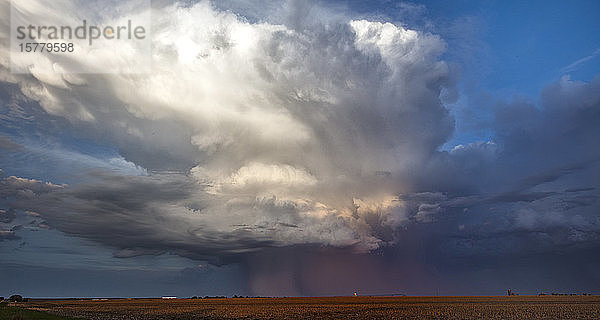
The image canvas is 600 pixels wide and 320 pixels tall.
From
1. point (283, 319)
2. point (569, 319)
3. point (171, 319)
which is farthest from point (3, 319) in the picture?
point (569, 319)

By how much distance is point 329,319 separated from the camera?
269 ft

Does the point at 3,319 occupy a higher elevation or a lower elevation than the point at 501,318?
higher

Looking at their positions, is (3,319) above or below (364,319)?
above

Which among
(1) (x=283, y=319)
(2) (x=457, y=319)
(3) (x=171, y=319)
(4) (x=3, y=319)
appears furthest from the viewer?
(3) (x=171, y=319)

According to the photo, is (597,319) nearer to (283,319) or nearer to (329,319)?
(329,319)

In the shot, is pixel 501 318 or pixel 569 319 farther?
pixel 501 318

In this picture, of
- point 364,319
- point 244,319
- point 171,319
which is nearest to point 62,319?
point 171,319

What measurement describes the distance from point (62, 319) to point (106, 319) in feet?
30.6

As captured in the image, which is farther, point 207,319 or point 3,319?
point 207,319

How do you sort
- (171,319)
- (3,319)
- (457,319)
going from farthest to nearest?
(171,319)
(457,319)
(3,319)

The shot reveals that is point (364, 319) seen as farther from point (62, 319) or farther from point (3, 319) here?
point (3, 319)


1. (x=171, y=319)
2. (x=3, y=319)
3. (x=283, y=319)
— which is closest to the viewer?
(x=3, y=319)

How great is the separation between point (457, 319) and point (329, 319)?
2443 cm

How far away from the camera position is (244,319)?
8206 centimetres
